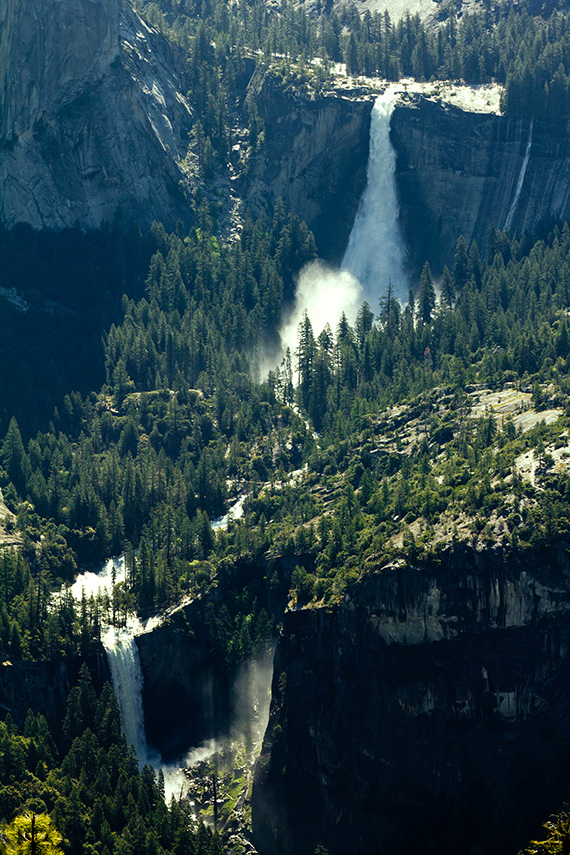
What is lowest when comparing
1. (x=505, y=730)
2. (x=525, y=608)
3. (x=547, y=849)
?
(x=547, y=849)

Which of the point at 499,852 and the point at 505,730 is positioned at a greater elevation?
the point at 505,730

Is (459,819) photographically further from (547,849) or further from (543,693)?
(547,849)

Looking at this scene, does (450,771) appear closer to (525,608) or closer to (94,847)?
(525,608)

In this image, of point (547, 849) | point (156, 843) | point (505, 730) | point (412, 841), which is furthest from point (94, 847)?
point (547, 849)

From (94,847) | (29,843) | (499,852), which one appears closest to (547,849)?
(29,843)

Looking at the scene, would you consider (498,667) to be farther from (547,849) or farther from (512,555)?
(547,849)

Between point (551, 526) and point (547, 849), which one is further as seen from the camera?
point (551, 526)

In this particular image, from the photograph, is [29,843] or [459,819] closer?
[29,843]

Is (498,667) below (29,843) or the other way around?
the other way around
